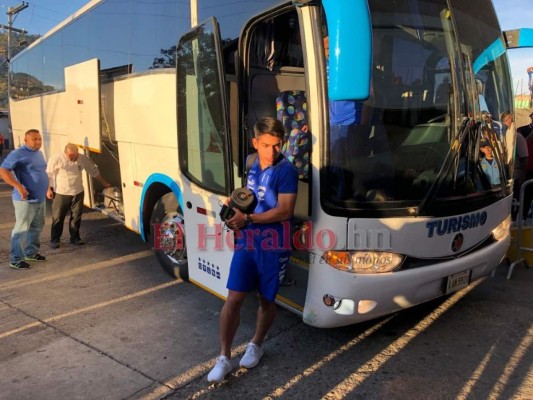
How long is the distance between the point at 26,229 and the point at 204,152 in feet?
10.1

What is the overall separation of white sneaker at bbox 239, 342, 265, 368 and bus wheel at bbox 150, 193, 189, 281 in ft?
5.50

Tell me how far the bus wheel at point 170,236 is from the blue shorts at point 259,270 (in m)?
1.79

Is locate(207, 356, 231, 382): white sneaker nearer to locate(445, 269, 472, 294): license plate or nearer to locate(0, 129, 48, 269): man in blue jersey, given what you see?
locate(445, 269, 472, 294): license plate

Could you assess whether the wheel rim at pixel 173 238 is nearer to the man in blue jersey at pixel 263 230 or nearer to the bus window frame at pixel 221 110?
the bus window frame at pixel 221 110

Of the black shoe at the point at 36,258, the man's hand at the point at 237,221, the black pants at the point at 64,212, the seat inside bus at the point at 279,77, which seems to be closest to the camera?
the man's hand at the point at 237,221

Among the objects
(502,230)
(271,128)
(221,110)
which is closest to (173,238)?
(221,110)

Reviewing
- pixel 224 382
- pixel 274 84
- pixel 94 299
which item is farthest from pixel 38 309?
pixel 274 84

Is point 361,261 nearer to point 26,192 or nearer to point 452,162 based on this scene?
point 452,162

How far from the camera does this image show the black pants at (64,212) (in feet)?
21.1

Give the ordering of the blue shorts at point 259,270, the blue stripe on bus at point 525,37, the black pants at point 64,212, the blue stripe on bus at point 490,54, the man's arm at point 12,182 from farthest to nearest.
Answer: the black pants at point 64,212 < the man's arm at point 12,182 < the blue stripe on bus at point 525,37 < the blue stripe on bus at point 490,54 < the blue shorts at point 259,270

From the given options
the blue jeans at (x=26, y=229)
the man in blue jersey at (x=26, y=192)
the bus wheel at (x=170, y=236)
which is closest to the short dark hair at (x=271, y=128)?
the bus wheel at (x=170, y=236)

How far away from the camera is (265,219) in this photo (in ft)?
9.17

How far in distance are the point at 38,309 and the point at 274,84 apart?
3.14 metres

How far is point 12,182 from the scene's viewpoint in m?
5.27
